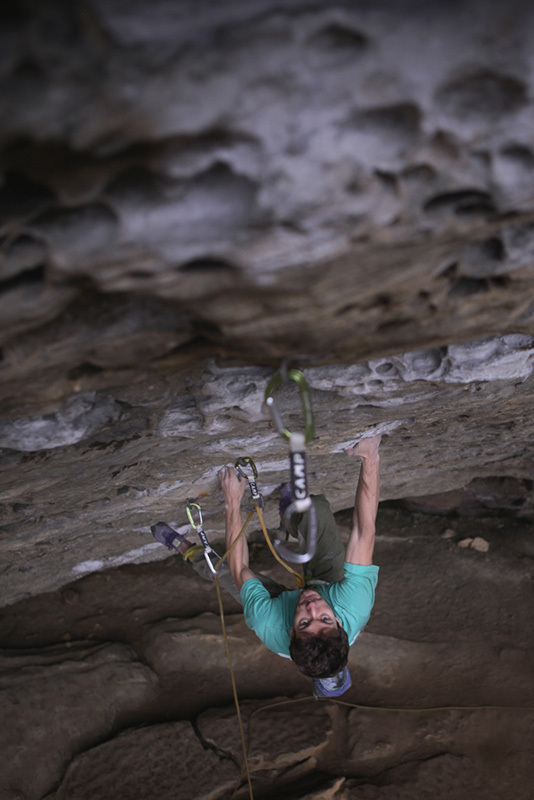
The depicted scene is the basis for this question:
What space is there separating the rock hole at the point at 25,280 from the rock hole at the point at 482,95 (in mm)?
1005

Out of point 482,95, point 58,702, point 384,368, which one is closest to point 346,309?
point 482,95

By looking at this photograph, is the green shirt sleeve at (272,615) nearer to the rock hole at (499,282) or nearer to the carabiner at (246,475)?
the carabiner at (246,475)

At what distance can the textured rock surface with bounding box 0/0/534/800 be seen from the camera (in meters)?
1.04

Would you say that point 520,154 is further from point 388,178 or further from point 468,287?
point 468,287

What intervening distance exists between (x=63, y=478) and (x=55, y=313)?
1523 millimetres

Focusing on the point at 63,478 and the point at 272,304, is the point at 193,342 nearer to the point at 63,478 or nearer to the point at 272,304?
the point at 272,304

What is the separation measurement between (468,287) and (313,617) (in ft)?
5.81

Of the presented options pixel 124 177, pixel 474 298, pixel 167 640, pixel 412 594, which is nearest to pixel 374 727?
pixel 412 594

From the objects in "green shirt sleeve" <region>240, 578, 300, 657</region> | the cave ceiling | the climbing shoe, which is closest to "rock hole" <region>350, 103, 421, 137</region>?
the cave ceiling

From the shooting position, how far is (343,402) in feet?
8.70

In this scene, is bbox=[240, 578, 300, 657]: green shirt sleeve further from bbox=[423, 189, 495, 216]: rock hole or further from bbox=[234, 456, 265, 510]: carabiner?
bbox=[423, 189, 495, 216]: rock hole

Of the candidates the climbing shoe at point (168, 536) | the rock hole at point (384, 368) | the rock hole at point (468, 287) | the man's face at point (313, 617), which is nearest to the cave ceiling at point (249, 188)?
the rock hole at point (468, 287)

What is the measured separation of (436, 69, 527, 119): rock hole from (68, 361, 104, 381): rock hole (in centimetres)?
126

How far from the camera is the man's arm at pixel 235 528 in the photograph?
9.88 feet
